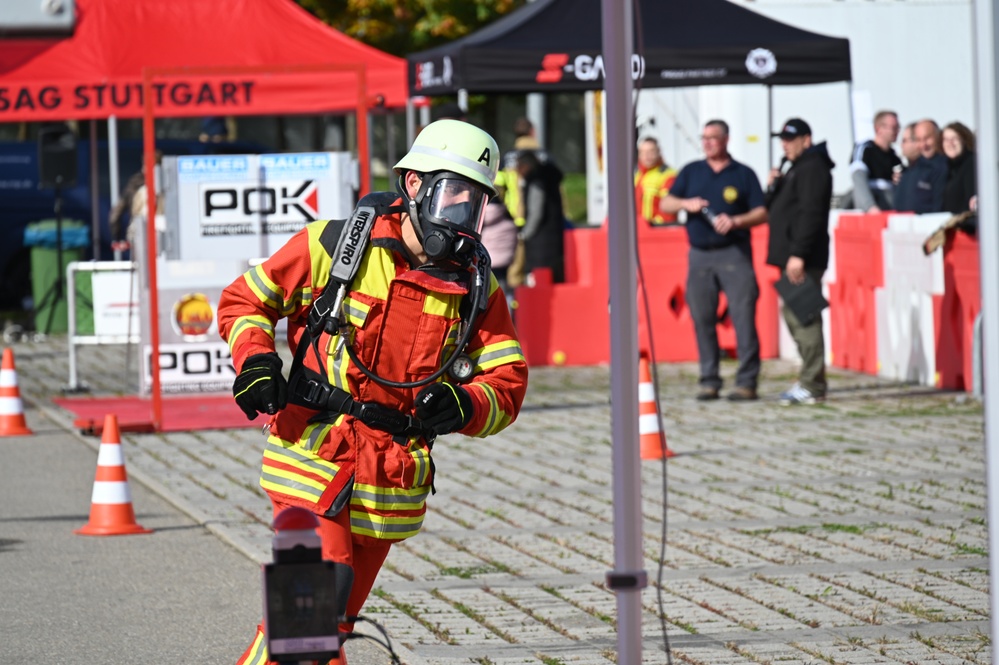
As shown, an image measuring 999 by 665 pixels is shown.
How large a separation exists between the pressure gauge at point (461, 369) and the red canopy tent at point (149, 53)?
1195 centimetres

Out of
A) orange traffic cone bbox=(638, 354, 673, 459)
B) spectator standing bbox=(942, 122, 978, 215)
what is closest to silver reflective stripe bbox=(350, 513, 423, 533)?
orange traffic cone bbox=(638, 354, 673, 459)

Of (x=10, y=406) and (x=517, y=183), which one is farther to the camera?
(x=517, y=183)

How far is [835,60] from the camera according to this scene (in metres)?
14.8

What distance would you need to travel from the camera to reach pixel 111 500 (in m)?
8.37

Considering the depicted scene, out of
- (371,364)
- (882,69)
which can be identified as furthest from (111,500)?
(882,69)

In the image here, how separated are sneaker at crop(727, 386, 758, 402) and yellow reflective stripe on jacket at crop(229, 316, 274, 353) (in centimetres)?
864

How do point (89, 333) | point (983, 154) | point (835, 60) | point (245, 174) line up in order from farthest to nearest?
point (835, 60)
point (89, 333)
point (245, 174)
point (983, 154)

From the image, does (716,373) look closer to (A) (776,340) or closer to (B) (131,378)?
(A) (776,340)

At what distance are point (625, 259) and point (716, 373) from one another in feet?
28.9

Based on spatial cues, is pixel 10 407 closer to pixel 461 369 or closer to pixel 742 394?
pixel 742 394

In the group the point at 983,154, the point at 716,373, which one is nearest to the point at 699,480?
the point at 716,373

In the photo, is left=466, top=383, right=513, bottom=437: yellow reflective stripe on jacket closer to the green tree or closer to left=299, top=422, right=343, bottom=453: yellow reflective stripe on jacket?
left=299, top=422, right=343, bottom=453: yellow reflective stripe on jacket

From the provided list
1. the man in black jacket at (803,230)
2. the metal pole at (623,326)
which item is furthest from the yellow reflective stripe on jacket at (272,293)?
the man in black jacket at (803,230)

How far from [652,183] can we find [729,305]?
17.1ft
